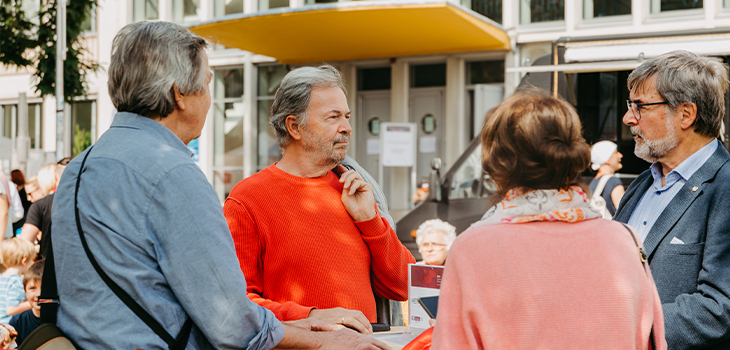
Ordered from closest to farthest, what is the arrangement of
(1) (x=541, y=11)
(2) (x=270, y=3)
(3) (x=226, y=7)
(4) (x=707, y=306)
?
(4) (x=707, y=306) < (1) (x=541, y=11) < (2) (x=270, y=3) < (3) (x=226, y=7)

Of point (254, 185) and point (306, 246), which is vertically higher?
point (254, 185)

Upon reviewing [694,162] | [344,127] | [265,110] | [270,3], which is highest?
[270,3]

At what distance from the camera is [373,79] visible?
14914 mm

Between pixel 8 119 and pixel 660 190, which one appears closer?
pixel 660 190

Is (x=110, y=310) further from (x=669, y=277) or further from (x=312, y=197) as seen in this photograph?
(x=669, y=277)

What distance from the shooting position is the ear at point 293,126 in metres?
2.70

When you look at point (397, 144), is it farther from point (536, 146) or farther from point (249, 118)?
point (536, 146)

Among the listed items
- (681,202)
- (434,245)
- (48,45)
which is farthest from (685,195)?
(48,45)

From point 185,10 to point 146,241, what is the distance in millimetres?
16404

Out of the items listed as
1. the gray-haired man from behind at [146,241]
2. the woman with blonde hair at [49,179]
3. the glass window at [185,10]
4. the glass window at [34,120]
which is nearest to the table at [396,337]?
the gray-haired man from behind at [146,241]

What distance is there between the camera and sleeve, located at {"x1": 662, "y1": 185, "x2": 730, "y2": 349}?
6.82 ft

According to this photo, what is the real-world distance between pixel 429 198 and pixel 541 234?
6.66m

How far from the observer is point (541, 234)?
1.57m

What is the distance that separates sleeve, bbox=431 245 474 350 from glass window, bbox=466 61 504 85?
12.2 meters
